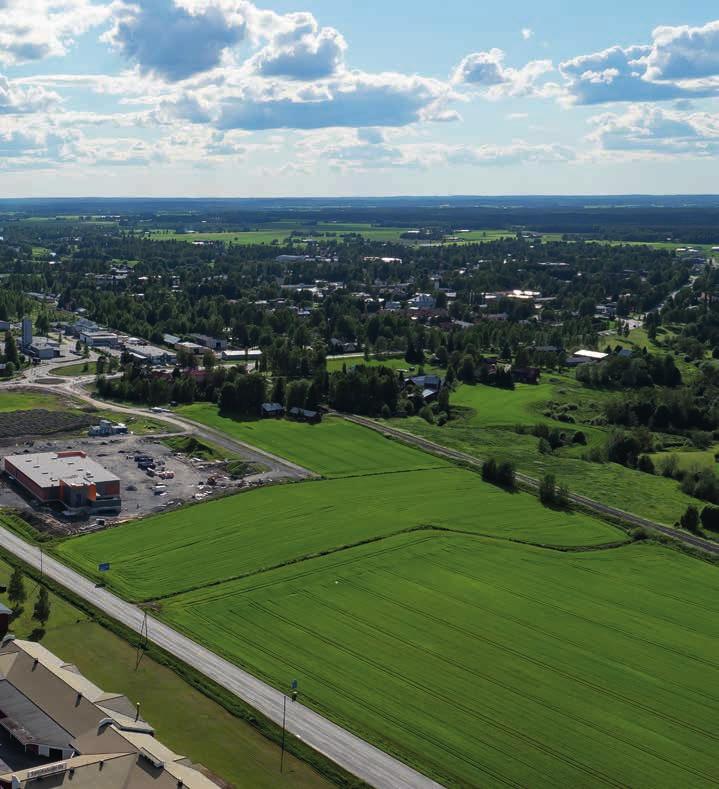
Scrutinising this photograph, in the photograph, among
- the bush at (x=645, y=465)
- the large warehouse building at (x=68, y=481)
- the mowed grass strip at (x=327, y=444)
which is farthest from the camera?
the bush at (x=645, y=465)

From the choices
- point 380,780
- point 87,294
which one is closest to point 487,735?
point 380,780

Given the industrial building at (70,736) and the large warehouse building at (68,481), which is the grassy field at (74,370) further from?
the industrial building at (70,736)

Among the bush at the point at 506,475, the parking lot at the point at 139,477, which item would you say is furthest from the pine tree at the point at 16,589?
the bush at the point at 506,475

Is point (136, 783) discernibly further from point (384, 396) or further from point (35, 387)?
point (35, 387)

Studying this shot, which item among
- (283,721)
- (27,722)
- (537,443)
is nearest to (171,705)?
(283,721)

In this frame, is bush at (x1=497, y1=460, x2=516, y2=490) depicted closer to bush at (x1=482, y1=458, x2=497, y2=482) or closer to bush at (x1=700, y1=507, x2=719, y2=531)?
bush at (x1=482, y1=458, x2=497, y2=482)
